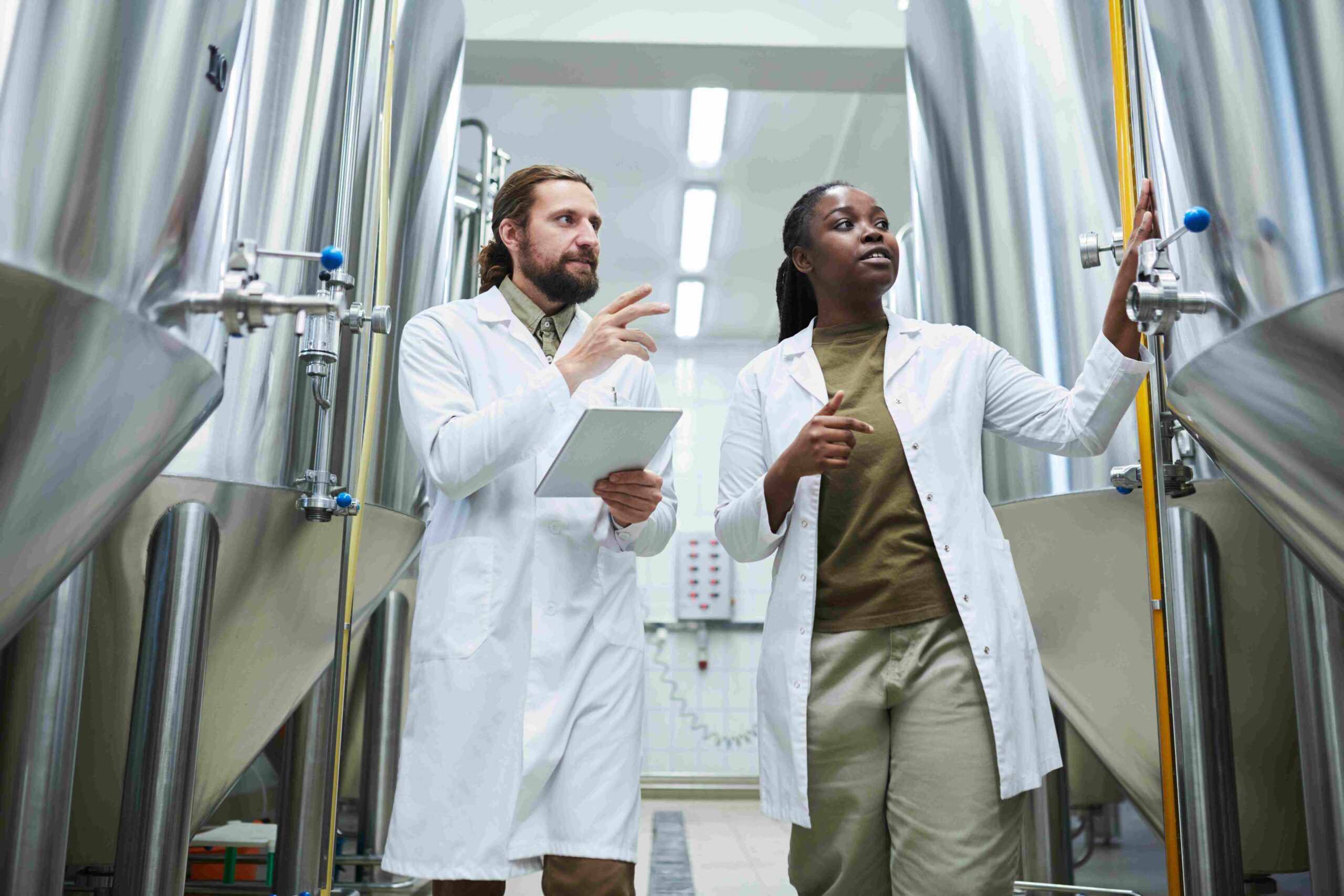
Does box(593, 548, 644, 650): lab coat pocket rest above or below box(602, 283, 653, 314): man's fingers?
below

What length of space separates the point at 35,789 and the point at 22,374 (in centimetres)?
103

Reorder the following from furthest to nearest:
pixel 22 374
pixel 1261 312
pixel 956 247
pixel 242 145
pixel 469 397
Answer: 1. pixel 956 247
2. pixel 469 397
3. pixel 242 145
4. pixel 1261 312
5. pixel 22 374

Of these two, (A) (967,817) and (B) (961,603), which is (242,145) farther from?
(A) (967,817)

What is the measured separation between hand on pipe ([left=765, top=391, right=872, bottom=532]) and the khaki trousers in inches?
25.3

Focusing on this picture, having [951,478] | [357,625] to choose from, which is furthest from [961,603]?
[357,625]

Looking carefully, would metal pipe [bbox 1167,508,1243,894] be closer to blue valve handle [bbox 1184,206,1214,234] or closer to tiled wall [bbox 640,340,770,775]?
blue valve handle [bbox 1184,206,1214,234]

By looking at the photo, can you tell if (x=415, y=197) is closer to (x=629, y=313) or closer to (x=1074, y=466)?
(x=629, y=313)

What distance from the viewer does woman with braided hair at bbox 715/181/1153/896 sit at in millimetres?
1702

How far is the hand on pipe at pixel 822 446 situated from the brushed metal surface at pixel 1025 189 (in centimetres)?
78

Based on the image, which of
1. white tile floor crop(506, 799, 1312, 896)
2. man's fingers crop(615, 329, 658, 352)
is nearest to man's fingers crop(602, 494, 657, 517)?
man's fingers crop(615, 329, 658, 352)

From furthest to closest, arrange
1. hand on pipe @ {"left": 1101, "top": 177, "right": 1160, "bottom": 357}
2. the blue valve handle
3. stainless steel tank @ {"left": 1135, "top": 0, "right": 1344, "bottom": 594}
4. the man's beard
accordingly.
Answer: the man's beard → hand on pipe @ {"left": 1101, "top": 177, "right": 1160, "bottom": 357} → the blue valve handle → stainless steel tank @ {"left": 1135, "top": 0, "right": 1344, "bottom": 594}

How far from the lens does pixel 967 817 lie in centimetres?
168

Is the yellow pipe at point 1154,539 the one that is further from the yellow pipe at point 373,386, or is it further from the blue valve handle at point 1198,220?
the yellow pipe at point 373,386

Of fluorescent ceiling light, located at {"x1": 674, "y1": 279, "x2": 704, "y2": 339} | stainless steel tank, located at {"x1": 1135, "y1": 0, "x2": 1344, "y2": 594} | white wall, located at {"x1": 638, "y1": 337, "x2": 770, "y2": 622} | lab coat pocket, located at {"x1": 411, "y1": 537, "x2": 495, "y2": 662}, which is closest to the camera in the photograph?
stainless steel tank, located at {"x1": 1135, "y1": 0, "x2": 1344, "y2": 594}
